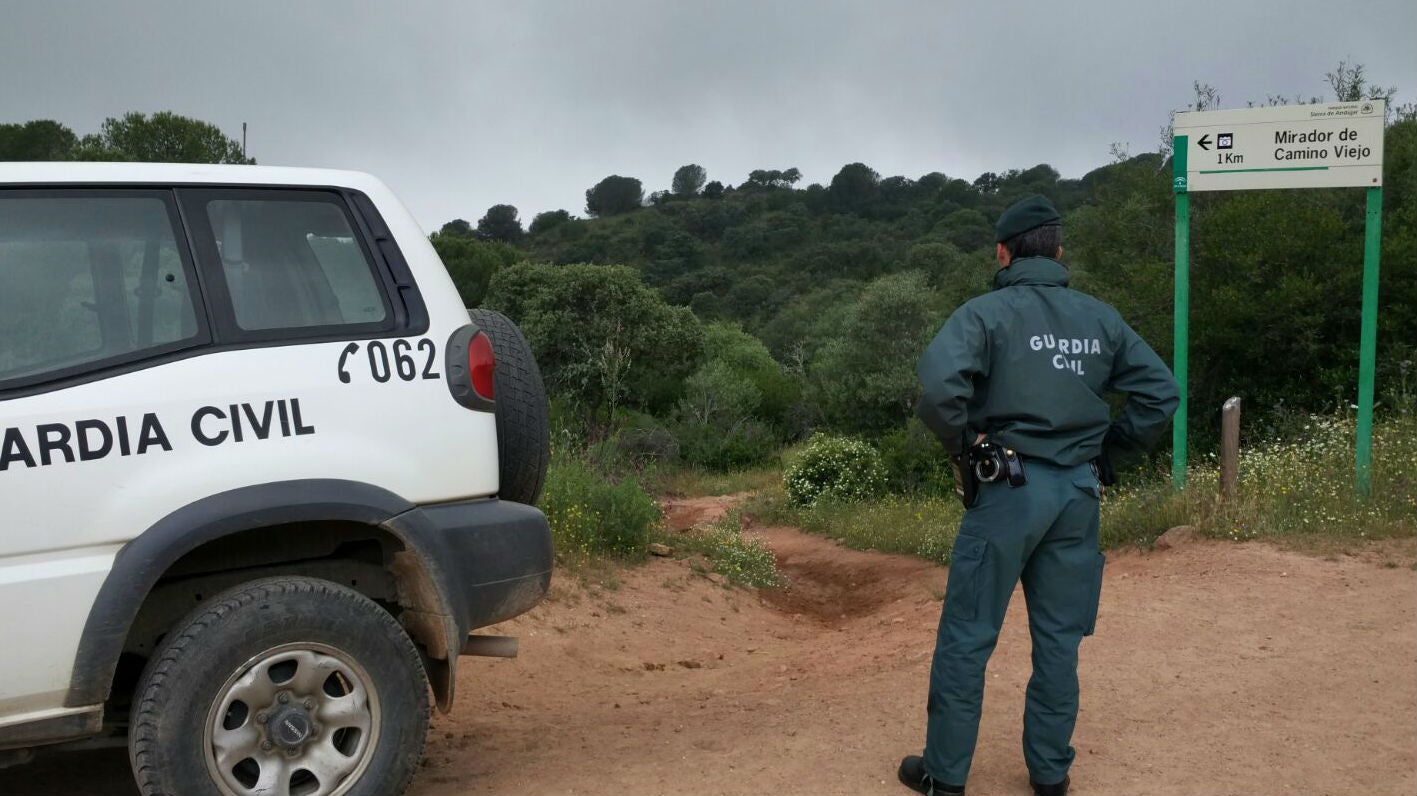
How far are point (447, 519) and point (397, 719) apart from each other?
653 mm

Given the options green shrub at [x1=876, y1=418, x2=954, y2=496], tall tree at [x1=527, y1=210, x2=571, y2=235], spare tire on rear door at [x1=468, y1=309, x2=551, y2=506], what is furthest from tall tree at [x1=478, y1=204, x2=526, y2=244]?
spare tire on rear door at [x1=468, y1=309, x2=551, y2=506]

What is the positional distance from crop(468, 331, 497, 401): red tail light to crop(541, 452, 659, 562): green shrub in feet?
18.1

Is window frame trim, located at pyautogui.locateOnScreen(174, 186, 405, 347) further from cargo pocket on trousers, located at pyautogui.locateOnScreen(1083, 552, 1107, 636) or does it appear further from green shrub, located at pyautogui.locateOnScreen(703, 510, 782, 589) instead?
green shrub, located at pyautogui.locateOnScreen(703, 510, 782, 589)

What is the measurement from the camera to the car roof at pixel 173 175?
356 centimetres

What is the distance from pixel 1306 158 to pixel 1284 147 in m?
0.17

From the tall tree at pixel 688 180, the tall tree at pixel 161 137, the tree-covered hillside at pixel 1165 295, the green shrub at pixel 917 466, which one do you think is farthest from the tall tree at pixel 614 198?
the green shrub at pixel 917 466

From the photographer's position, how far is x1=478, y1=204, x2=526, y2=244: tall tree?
74.4 m

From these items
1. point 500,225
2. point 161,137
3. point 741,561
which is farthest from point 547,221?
point 741,561

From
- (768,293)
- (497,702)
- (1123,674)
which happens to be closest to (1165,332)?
(1123,674)

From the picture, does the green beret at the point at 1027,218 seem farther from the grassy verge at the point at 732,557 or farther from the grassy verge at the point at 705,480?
the grassy verge at the point at 705,480

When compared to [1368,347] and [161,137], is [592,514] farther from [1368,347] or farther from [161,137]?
[161,137]

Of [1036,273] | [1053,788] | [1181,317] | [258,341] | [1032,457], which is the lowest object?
→ [1053,788]

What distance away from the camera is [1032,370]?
398 centimetres

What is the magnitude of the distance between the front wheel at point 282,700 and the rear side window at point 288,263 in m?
0.84
